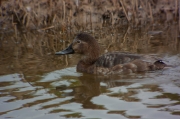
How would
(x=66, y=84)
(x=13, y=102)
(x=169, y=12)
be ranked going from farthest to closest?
(x=169, y=12)
(x=66, y=84)
(x=13, y=102)

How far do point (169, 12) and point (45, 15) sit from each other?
3688 millimetres

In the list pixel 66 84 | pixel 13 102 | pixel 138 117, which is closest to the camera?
pixel 138 117

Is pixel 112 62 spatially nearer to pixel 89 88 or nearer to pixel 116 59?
pixel 116 59

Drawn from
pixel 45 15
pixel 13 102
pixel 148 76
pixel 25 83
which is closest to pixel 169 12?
pixel 45 15

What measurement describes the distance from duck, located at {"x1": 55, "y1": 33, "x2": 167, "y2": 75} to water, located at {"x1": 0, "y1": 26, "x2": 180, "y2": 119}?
0.61 ft

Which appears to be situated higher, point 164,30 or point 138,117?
point 164,30

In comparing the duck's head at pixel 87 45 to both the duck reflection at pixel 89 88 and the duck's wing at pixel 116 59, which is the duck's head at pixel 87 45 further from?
the duck reflection at pixel 89 88

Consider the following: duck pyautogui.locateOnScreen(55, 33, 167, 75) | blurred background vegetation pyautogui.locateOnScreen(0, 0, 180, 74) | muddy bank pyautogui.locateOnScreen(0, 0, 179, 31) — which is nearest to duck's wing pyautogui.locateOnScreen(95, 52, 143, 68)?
duck pyautogui.locateOnScreen(55, 33, 167, 75)

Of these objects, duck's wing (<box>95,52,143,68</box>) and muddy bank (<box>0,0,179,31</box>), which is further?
muddy bank (<box>0,0,179,31</box>)

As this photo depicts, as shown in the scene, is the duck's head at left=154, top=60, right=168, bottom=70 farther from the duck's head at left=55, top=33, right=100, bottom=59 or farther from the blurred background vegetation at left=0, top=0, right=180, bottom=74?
the blurred background vegetation at left=0, top=0, right=180, bottom=74

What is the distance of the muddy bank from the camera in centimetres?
1188

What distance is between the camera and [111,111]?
548cm

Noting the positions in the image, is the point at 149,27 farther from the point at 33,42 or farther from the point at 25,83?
the point at 25,83

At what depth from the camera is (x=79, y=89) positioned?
6.71 meters
